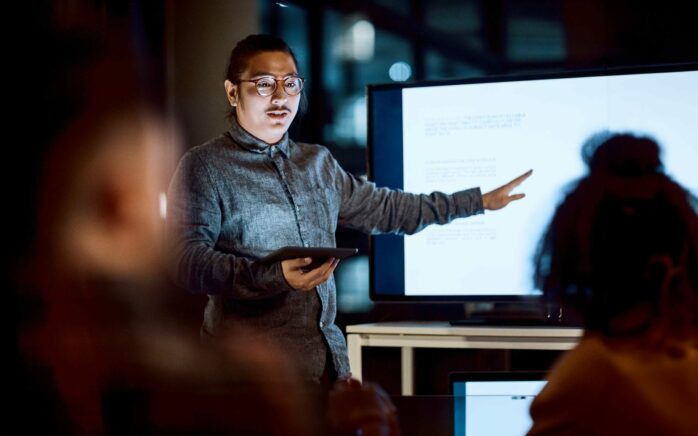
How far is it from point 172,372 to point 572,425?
2.92 metres

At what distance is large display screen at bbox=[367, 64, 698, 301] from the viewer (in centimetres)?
260

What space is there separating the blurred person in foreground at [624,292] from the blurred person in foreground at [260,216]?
3.87 feet

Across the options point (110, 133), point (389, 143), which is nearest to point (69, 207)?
point (110, 133)

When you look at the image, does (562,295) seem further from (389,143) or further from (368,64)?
(368,64)

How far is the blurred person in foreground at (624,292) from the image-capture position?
0.89 m

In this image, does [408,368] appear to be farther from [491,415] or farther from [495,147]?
[491,415]

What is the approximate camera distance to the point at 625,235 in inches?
37.8

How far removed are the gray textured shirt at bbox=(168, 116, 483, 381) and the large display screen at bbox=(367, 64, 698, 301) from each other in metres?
0.50

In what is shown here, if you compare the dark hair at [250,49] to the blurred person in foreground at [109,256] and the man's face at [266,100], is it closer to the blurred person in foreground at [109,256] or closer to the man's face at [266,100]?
the man's face at [266,100]

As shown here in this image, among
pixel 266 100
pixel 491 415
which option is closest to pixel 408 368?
pixel 266 100

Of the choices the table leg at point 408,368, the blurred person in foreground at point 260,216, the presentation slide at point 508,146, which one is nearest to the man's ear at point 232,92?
the blurred person in foreground at point 260,216

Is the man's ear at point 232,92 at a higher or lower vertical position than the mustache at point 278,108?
higher

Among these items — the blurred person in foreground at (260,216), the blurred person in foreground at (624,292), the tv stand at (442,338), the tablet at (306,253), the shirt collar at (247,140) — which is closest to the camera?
the blurred person in foreground at (624,292)

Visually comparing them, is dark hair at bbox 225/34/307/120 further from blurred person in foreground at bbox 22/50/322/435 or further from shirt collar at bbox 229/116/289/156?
blurred person in foreground at bbox 22/50/322/435
